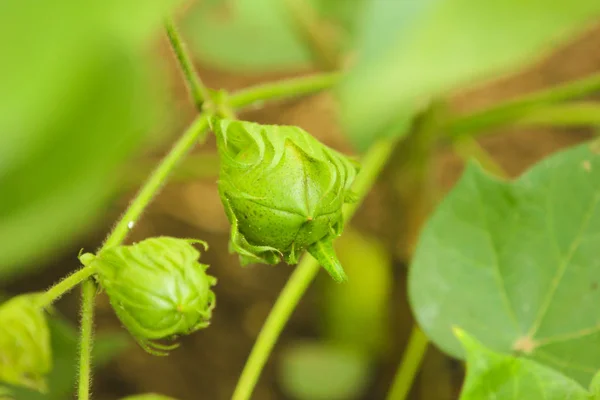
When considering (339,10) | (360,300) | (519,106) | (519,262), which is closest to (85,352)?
(519,262)

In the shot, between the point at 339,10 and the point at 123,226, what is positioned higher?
the point at 339,10

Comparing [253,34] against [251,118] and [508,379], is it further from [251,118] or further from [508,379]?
[508,379]

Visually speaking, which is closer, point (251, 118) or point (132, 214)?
point (132, 214)

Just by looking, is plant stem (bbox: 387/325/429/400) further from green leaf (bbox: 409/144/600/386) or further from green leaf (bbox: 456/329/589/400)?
green leaf (bbox: 456/329/589/400)

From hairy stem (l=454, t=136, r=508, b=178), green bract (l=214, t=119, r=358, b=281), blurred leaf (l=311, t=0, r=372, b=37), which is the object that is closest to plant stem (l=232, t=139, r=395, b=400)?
green bract (l=214, t=119, r=358, b=281)

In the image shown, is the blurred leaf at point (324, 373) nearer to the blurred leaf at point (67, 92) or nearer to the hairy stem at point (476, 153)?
the hairy stem at point (476, 153)

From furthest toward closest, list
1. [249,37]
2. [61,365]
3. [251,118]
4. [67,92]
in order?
[251,118], [249,37], [61,365], [67,92]

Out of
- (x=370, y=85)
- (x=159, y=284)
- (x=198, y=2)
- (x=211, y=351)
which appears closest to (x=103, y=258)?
(x=159, y=284)

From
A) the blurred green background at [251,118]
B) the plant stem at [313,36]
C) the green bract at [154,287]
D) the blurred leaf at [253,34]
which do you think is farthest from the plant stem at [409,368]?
the blurred leaf at [253,34]
